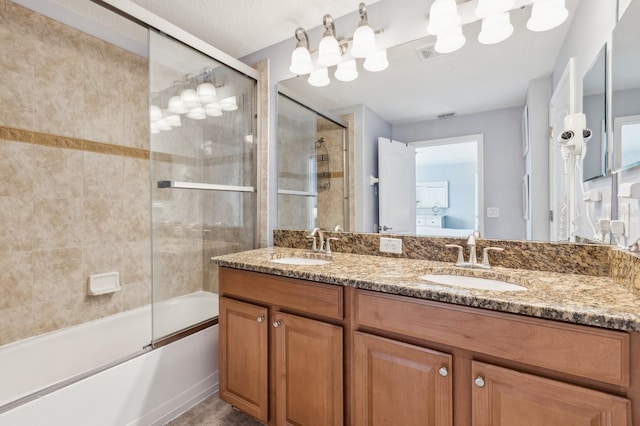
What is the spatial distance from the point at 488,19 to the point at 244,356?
2.06m

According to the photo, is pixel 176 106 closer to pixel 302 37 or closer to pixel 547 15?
pixel 302 37

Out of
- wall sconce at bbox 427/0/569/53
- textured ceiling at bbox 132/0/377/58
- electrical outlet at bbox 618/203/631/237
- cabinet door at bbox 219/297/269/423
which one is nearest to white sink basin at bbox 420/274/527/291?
electrical outlet at bbox 618/203/631/237

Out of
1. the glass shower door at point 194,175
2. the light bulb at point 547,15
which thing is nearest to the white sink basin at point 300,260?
the glass shower door at point 194,175

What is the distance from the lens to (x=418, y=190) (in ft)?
5.43

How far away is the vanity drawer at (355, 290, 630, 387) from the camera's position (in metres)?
0.77

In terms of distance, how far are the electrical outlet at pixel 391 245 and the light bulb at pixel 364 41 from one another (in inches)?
42.8

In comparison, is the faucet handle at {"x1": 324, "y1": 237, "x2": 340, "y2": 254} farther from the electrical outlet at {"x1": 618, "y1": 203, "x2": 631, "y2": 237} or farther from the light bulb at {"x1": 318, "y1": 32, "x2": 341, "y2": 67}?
the electrical outlet at {"x1": 618, "y1": 203, "x2": 631, "y2": 237}

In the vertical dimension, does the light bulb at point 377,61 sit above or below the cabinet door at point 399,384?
above

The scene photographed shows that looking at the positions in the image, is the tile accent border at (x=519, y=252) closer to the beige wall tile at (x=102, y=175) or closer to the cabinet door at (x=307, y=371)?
the cabinet door at (x=307, y=371)

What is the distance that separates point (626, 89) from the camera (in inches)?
39.0

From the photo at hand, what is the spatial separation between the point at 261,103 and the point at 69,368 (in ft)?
7.21

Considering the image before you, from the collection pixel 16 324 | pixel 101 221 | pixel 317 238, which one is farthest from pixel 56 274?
Answer: pixel 317 238

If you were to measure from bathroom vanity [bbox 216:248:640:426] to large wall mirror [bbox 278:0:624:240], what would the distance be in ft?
1.34

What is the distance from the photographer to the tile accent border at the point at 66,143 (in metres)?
1.82
